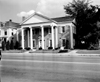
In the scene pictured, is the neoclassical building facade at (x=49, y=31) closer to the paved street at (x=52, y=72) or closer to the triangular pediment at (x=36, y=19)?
the triangular pediment at (x=36, y=19)

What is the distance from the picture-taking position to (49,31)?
35.9 meters

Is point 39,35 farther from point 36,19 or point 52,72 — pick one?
point 52,72

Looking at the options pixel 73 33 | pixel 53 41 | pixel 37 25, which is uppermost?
pixel 37 25

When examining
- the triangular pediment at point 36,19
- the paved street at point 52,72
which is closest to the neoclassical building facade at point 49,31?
the triangular pediment at point 36,19

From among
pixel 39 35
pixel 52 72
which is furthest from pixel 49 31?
pixel 52 72

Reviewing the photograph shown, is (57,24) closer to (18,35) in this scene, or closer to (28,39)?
(28,39)

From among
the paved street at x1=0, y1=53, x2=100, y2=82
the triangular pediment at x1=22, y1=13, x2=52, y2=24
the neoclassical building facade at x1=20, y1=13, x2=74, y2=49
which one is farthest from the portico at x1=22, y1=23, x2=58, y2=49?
the paved street at x1=0, y1=53, x2=100, y2=82

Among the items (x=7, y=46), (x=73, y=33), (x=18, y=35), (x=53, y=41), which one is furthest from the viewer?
(x=18, y=35)

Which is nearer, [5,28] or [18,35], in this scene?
[18,35]

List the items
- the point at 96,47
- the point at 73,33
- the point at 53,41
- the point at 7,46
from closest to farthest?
the point at 96,47, the point at 53,41, the point at 73,33, the point at 7,46

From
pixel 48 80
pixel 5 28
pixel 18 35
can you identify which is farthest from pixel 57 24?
pixel 48 80

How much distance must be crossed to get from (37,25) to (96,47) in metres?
16.3

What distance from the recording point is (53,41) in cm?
3256

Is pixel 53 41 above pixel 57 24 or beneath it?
beneath
